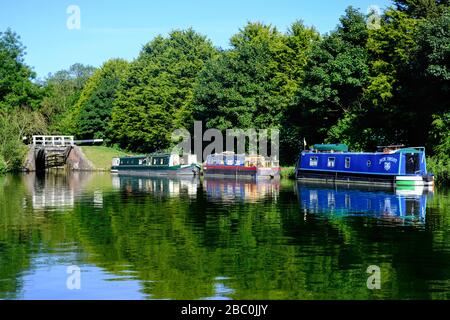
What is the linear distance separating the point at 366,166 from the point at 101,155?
4465 centimetres

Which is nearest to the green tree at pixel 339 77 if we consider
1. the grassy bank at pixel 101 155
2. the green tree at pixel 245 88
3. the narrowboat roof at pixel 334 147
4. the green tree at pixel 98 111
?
the narrowboat roof at pixel 334 147

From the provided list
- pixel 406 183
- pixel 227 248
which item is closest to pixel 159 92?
pixel 406 183

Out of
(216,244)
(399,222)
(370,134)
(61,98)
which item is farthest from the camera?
(61,98)

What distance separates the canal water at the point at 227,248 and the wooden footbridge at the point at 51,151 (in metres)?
49.0

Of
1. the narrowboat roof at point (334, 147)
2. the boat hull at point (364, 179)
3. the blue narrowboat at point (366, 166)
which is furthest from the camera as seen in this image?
the narrowboat roof at point (334, 147)

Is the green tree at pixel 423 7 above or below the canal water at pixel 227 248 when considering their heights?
above

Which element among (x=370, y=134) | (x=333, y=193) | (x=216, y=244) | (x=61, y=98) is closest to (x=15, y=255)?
(x=216, y=244)

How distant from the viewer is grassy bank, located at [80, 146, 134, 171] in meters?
86.2

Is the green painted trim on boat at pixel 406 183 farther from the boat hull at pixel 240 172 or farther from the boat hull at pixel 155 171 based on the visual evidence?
the boat hull at pixel 155 171

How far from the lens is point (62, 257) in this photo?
2042cm

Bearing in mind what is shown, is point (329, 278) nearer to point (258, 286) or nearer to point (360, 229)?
point (258, 286)

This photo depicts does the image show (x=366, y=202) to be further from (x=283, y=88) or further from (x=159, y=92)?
(x=159, y=92)

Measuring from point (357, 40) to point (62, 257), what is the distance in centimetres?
4539

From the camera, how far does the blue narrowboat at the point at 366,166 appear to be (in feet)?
154
